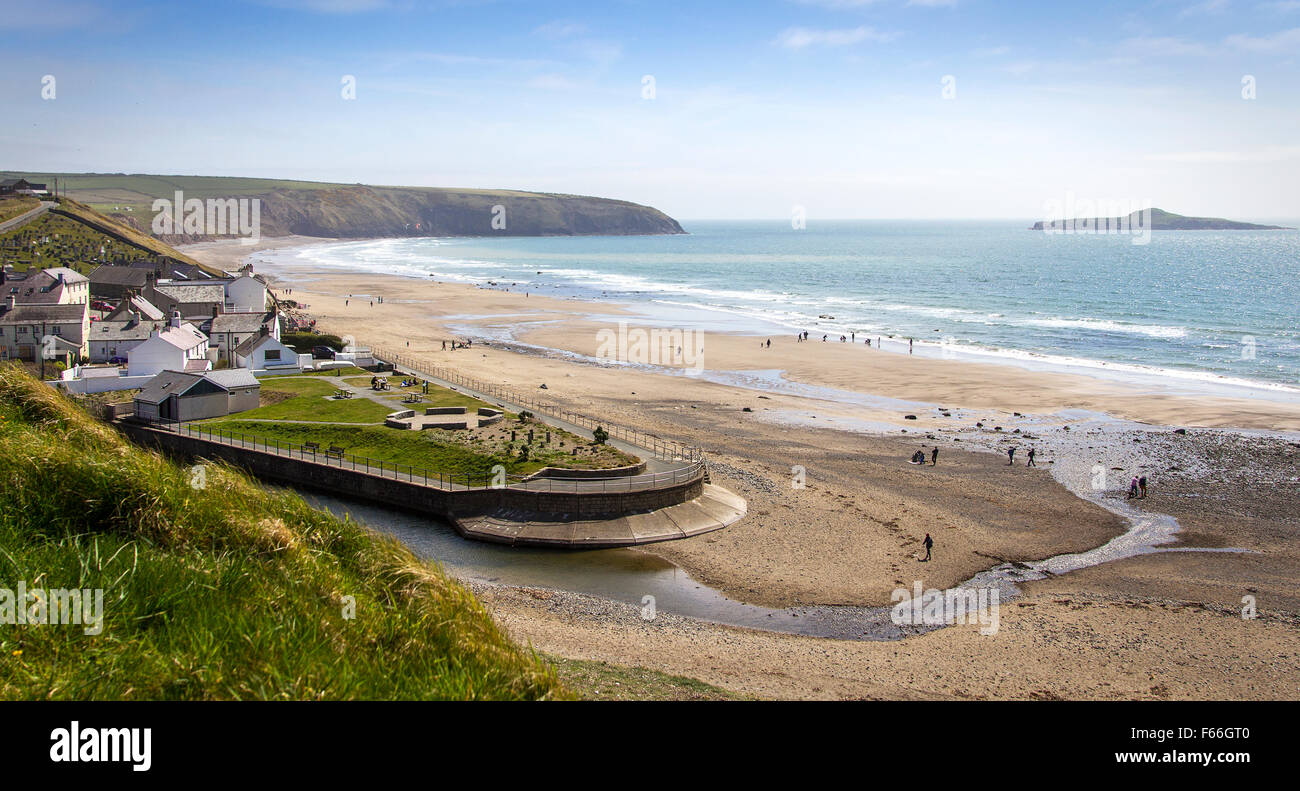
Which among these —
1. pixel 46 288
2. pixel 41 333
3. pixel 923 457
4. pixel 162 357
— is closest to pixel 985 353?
pixel 923 457

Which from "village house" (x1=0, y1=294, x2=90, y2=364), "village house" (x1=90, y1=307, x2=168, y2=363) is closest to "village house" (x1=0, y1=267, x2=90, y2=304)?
"village house" (x1=0, y1=294, x2=90, y2=364)

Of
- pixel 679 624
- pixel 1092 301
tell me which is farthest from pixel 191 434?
pixel 1092 301

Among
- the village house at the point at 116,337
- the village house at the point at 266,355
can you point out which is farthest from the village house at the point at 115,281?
the village house at the point at 266,355

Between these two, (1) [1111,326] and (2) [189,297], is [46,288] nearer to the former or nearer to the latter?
(2) [189,297]

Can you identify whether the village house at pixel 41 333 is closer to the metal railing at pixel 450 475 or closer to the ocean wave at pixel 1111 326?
the metal railing at pixel 450 475
